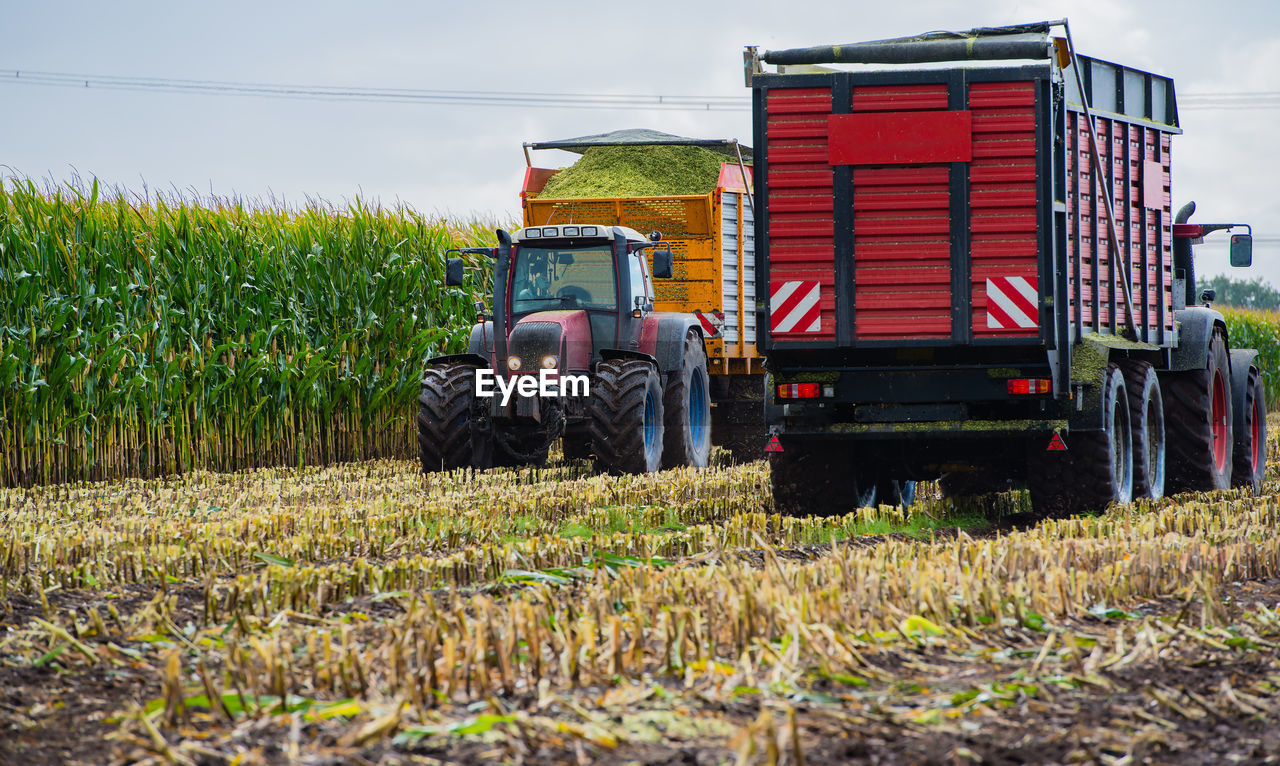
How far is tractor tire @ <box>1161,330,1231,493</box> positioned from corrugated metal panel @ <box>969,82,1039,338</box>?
11.0ft

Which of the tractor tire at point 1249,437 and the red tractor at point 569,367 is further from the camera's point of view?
the tractor tire at point 1249,437

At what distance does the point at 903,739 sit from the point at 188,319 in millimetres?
11142

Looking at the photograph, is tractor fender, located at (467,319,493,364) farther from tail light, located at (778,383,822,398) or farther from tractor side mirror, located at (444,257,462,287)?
tail light, located at (778,383,822,398)

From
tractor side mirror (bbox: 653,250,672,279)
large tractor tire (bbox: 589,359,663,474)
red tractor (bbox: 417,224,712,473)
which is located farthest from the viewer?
tractor side mirror (bbox: 653,250,672,279)

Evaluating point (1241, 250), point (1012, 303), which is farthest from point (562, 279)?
point (1241, 250)

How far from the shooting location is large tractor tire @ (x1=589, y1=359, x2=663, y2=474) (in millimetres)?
10836

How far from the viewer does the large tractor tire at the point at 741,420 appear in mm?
14742


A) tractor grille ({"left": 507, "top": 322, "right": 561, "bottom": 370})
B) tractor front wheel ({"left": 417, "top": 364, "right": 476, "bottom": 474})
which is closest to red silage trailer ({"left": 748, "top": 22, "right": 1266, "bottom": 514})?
tractor grille ({"left": 507, "top": 322, "right": 561, "bottom": 370})

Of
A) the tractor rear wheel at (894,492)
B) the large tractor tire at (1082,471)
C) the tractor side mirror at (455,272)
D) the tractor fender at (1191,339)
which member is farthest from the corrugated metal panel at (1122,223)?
the tractor side mirror at (455,272)

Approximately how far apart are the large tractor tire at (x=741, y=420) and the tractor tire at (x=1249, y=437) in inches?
191

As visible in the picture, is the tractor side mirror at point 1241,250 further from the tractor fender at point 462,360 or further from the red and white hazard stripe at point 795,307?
the tractor fender at point 462,360

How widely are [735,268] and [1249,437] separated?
5.25 m

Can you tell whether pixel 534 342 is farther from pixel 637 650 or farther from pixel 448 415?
pixel 637 650

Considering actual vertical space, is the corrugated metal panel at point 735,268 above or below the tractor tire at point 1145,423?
above
